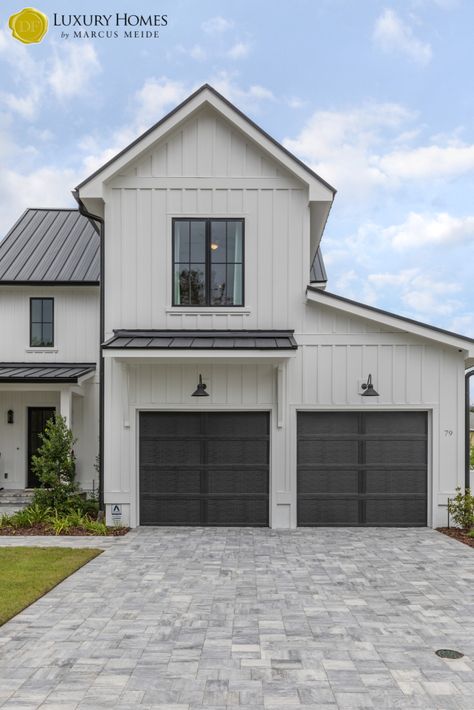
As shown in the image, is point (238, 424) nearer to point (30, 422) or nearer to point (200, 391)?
point (200, 391)

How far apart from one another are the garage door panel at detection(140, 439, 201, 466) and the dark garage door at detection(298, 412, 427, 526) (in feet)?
7.10

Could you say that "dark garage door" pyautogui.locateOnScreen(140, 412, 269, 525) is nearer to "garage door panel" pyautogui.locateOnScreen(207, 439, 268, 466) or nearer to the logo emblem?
"garage door panel" pyautogui.locateOnScreen(207, 439, 268, 466)

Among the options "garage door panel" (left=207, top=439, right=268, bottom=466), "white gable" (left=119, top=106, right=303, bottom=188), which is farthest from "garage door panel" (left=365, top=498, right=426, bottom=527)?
"white gable" (left=119, top=106, right=303, bottom=188)

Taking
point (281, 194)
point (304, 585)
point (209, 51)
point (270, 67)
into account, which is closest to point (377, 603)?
point (304, 585)

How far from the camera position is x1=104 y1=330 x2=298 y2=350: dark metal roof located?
31.7ft

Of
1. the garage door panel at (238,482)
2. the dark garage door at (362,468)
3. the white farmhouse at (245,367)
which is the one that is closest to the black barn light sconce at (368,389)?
the white farmhouse at (245,367)

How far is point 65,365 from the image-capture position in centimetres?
1416

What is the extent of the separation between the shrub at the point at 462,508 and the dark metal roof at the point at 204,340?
14.3ft

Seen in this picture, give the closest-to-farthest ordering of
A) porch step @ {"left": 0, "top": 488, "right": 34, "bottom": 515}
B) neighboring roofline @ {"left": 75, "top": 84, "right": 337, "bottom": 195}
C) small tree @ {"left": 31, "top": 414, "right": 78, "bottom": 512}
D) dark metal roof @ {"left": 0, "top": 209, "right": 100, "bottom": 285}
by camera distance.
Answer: neighboring roofline @ {"left": 75, "top": 84, "right": 337, "bottom": 195}
small tree @ {"left": 31, "top": 414, "right": 78, "bottom": 512}
porch step @ {"left": 0, "top": 488, "right": 34, "bottom": 515}
dark metal roof @ {"left": 0, "top": 209, "right": 100, "bottom": 285}

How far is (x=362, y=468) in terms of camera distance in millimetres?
10531

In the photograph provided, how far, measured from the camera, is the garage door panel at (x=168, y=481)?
1058 cm

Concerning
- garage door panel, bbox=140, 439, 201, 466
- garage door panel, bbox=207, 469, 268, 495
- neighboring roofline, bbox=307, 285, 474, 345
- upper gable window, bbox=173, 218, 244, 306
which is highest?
upper gable window, bbox=173, 218, 244, 306

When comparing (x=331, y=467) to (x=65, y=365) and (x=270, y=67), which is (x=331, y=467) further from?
(x=270, y=67)

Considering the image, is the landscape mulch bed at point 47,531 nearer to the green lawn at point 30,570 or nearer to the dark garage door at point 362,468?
the green lawn at point 30,570
